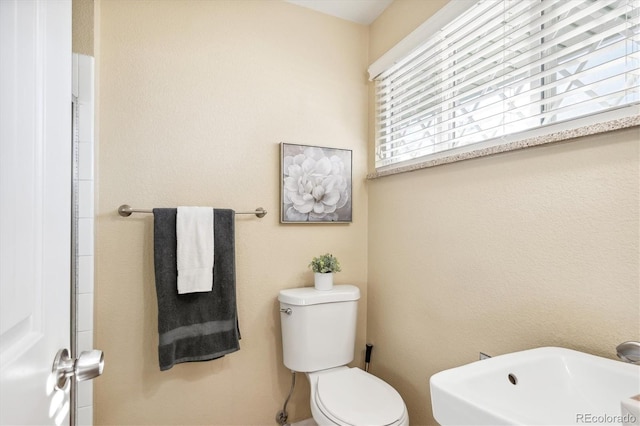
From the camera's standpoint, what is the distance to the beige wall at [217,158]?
4.97 ft

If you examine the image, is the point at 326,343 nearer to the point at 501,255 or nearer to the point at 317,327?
the point at 317,327

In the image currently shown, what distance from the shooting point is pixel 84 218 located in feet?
4.65

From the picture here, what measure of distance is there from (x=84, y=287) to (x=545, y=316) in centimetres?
176

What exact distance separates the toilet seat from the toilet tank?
104 millimetres

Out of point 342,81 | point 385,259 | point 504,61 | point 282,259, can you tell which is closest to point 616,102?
point 504,61

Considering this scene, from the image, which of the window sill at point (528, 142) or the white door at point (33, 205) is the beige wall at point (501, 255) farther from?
the white door at point (33, 205)

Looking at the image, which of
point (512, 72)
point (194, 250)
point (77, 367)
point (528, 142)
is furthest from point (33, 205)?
point (512, 72)

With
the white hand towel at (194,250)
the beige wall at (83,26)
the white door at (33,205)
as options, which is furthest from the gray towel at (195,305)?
the white door at (33,205)

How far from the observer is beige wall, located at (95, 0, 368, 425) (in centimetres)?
152

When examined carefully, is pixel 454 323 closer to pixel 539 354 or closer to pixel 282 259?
pixel 539 354

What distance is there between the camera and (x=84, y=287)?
1.41 metres

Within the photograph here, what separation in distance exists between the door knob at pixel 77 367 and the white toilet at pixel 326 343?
1.03 m

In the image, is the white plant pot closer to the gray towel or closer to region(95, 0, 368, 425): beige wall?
region(95, 0, 368, 425): beige wall

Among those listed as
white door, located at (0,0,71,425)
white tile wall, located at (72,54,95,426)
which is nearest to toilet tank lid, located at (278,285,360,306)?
white tile wall, located at (72,54,95,426)
